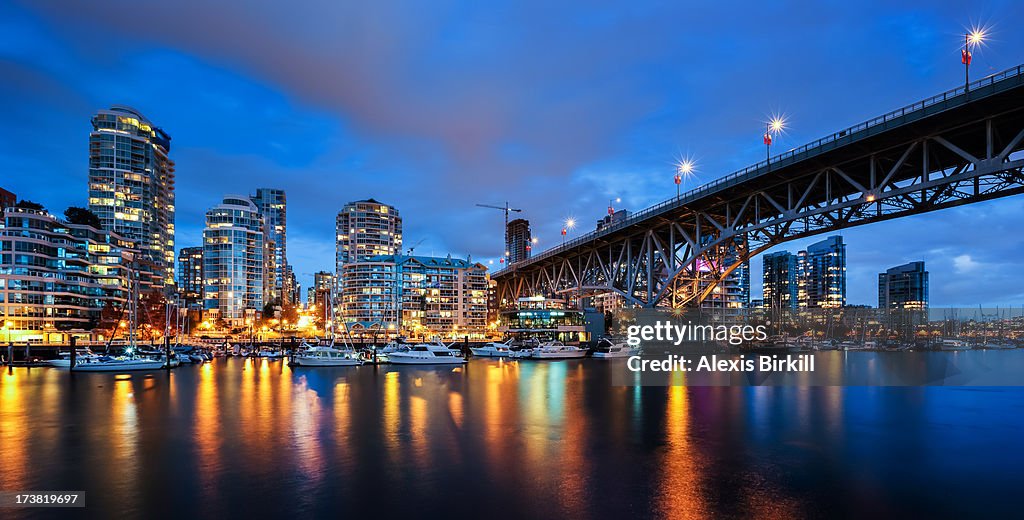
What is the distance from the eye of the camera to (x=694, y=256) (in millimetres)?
68688

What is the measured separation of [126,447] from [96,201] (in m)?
201

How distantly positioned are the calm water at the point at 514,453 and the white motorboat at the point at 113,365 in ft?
78.9

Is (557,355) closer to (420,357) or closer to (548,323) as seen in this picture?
(420,357)

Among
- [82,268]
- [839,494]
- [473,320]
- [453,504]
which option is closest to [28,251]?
[82,268]

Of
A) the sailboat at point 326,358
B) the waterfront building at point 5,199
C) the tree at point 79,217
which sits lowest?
the sailboat at point 326,358

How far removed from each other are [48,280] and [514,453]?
393 ft

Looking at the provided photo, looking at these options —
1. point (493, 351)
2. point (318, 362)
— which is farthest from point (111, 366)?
point (493, 351)

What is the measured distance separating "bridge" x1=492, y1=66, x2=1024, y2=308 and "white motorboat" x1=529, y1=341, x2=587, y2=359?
1113 centimetres

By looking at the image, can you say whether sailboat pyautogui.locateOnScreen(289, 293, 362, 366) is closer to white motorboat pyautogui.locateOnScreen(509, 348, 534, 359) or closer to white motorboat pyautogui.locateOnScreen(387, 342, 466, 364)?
white motorboat pyautogui.locateOnScreen(387, 342, 466, 364)

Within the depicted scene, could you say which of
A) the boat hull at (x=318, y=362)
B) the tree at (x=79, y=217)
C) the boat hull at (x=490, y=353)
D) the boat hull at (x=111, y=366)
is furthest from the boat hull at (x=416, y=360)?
the tree at (x=79, y=217)

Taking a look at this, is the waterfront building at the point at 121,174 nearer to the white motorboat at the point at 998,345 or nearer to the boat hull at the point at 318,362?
the boat hull at the point at 318,362

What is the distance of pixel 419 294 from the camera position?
7264 inches

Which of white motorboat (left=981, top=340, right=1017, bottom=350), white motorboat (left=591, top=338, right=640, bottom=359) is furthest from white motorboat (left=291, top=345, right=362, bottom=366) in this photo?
white motorboat (left=981, top=340, right=1017, bottom=350)

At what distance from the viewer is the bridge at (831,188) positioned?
40.2 metres
